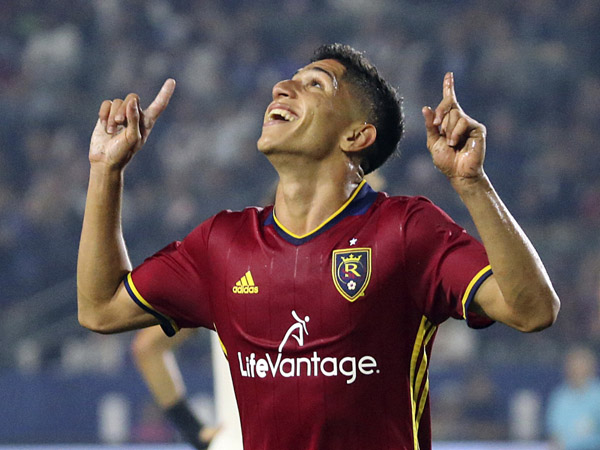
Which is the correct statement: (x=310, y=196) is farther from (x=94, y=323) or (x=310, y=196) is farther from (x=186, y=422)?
(x=186, y=422)

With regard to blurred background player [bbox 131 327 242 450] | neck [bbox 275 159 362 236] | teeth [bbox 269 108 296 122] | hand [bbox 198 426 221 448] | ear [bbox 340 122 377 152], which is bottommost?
hand [bbox 198 426 221 448]

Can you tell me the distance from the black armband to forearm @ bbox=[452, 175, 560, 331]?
242 centimetres

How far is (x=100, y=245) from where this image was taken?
2.73m

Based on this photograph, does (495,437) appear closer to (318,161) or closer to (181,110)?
(181,110)

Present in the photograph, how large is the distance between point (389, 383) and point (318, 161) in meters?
0.63

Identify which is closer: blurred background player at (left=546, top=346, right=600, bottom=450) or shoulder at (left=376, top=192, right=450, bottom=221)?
shoulder at (left=376, top=192, right=450, bottom=221)

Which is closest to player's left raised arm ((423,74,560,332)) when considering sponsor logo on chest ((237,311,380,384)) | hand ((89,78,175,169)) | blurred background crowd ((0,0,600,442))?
sponsor logo on chest ((237,311,380,384))

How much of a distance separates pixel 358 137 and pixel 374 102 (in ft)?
0.49

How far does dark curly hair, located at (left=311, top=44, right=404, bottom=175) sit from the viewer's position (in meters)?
2.79

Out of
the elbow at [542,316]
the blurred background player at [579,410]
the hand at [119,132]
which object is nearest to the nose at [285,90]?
the hand at [119,132]

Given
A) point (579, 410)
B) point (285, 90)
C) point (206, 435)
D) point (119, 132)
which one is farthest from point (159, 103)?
point (579, 410)

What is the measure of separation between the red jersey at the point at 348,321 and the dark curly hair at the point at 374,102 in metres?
0.30

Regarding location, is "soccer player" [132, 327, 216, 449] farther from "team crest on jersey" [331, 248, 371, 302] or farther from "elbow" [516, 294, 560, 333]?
"elbow" [516, 294, 560, 333]

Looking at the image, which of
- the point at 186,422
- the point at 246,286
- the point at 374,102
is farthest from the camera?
the point at 186,422
